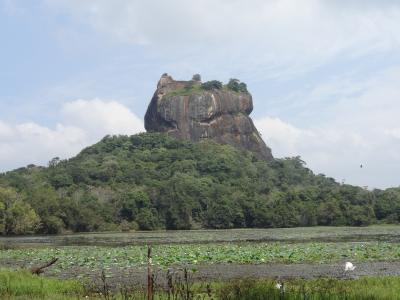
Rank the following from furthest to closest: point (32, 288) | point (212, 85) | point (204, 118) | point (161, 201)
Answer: point (212, 85)
point (204, 118)
point (161, 201)
point (32, 288)

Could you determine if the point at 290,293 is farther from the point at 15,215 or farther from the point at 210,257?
the point at 15,215

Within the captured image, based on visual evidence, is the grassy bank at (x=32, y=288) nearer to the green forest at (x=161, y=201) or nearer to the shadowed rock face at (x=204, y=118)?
the green forest at (x=161, y=201)

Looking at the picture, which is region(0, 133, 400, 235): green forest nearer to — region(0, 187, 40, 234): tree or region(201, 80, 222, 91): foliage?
region(0, 187, 40, 234): tree

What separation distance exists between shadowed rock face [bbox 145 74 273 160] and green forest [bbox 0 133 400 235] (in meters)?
50.8

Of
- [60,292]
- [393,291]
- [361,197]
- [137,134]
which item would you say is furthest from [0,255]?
[137,134]

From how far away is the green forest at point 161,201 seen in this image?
87.8m

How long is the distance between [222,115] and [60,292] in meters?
173

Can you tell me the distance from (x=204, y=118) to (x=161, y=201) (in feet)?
281

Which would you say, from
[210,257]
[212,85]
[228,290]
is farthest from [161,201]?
[212,85]

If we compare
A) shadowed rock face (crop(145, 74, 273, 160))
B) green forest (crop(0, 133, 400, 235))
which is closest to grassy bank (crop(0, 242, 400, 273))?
green forest (crop(0, 133, 400, 235))

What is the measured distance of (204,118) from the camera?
18375 centimetres

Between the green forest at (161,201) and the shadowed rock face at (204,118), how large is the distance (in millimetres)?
50752

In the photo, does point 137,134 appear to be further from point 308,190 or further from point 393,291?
point 393,291

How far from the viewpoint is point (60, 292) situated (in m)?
16.6
